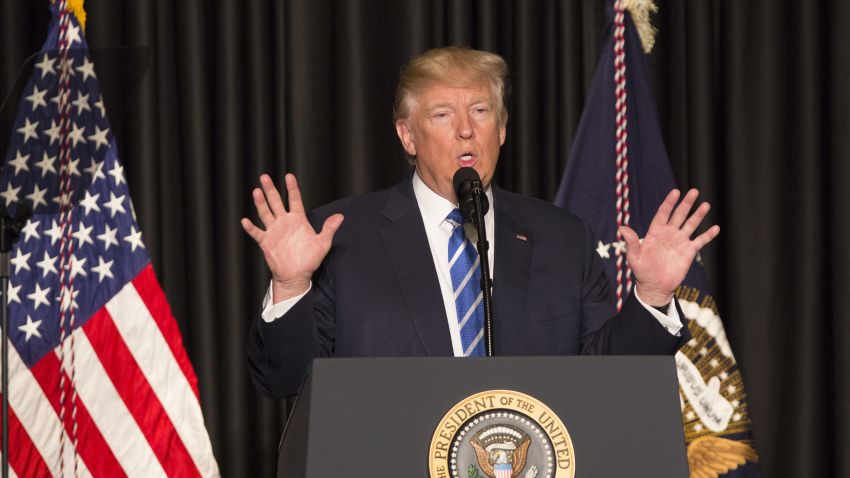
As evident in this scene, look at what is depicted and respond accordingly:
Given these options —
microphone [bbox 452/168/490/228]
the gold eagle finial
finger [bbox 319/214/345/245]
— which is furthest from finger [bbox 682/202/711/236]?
the gold eagle finial

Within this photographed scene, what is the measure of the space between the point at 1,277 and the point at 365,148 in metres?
1.69

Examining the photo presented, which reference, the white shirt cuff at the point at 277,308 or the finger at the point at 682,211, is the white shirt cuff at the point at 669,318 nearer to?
the finger at the point at 682,211

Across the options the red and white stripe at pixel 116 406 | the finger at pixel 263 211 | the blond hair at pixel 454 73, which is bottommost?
the red and white stripe at pixel 116 406

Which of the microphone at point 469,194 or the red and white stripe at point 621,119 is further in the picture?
the red and white stripe at point 621,119

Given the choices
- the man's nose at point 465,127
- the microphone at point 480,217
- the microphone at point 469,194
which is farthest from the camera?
the man's nose at point 465,127

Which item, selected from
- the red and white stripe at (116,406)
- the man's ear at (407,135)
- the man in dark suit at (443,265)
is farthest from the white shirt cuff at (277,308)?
the red and white stripe at (116,406)

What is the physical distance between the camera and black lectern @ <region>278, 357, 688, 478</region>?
1.52 m

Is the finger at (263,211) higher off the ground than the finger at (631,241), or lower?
higher

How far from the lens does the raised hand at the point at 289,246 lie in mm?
2047

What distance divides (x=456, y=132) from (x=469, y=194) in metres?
0.57

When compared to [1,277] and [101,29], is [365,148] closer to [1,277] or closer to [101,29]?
[101,29]

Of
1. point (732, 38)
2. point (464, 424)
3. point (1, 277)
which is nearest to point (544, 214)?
point (464, 424)

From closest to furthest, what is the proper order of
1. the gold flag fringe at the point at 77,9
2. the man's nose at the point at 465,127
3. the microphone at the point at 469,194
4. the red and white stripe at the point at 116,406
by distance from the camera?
the microphone at the point at 469,194 → the man's nose at the point at 465,127 → the red and white stripe at the point at 116,406 → the gold flag fringe at the point at 77,9

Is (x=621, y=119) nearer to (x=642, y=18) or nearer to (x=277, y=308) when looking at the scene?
(x=642, y=18)
